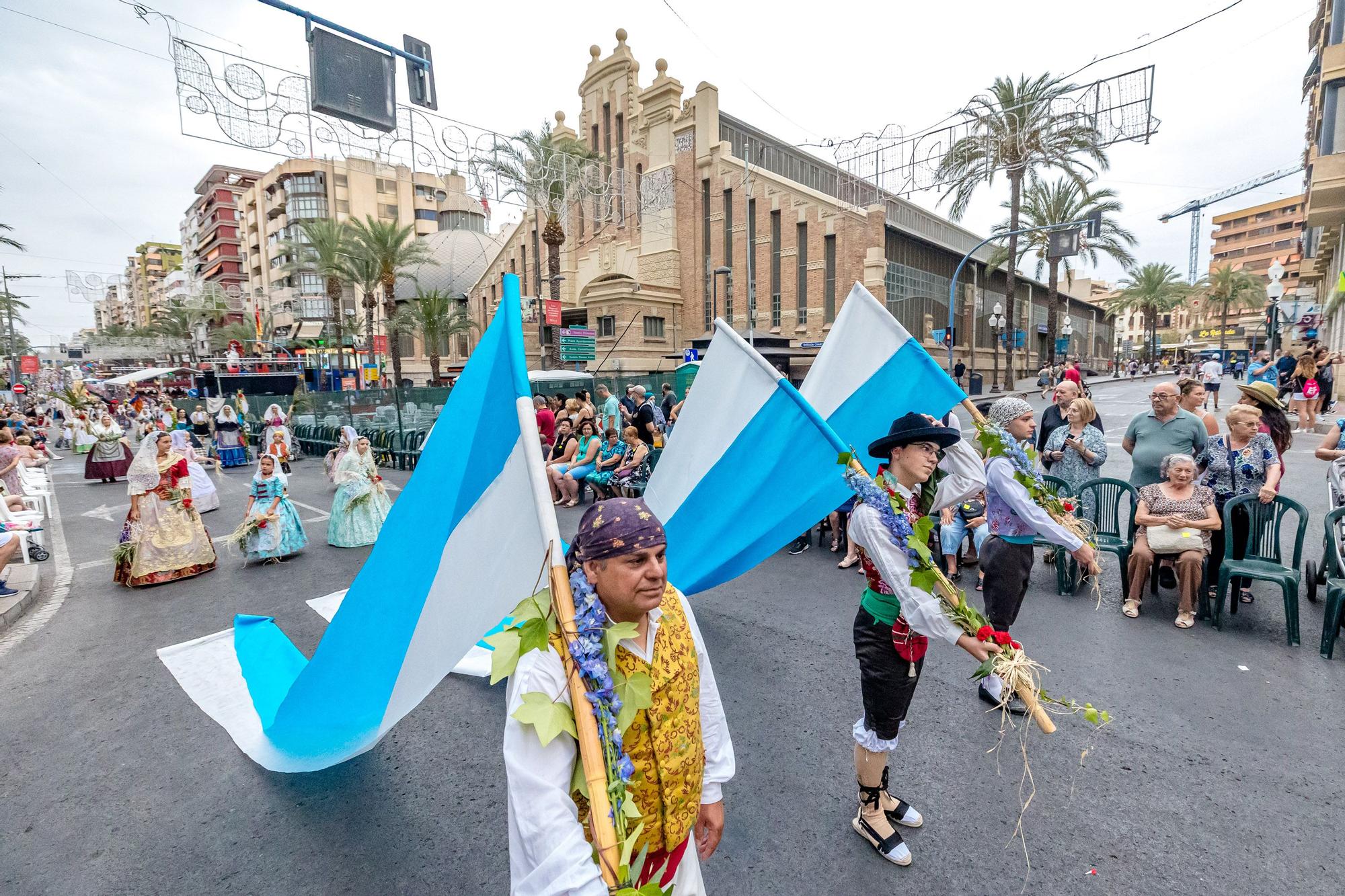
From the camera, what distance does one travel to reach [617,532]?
1.74 metres

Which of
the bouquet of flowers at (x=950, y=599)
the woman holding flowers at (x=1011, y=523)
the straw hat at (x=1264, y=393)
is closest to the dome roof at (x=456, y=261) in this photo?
the straw hat at (x=1264, y=393)

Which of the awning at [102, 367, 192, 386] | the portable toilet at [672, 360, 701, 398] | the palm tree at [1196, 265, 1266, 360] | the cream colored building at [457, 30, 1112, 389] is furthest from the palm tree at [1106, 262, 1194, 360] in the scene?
the awning at [102, 367, 192, 386]

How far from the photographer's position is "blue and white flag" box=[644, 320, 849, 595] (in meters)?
3.60

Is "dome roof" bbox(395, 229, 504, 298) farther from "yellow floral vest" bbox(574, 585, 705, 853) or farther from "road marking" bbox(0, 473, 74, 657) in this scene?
"yellow floral vest" bbox(574, 585, 705, 853)

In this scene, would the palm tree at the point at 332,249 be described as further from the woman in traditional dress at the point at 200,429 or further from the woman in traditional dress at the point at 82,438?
the woman in traditional dress at the point at 200,429

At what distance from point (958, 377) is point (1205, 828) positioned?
28.8m

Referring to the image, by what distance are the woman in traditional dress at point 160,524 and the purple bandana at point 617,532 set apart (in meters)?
8.09

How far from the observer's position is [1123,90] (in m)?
13.8

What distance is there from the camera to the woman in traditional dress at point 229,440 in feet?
55.2

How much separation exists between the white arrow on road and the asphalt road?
7.50 meters

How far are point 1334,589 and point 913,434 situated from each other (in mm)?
4226

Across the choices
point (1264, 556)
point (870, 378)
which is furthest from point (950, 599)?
point (1264, 556)

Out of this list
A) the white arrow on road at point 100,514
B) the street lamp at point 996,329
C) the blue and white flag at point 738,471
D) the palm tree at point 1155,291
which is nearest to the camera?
the blue and white flag at point 738,471

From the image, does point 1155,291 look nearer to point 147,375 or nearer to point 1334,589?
point 1334,589
